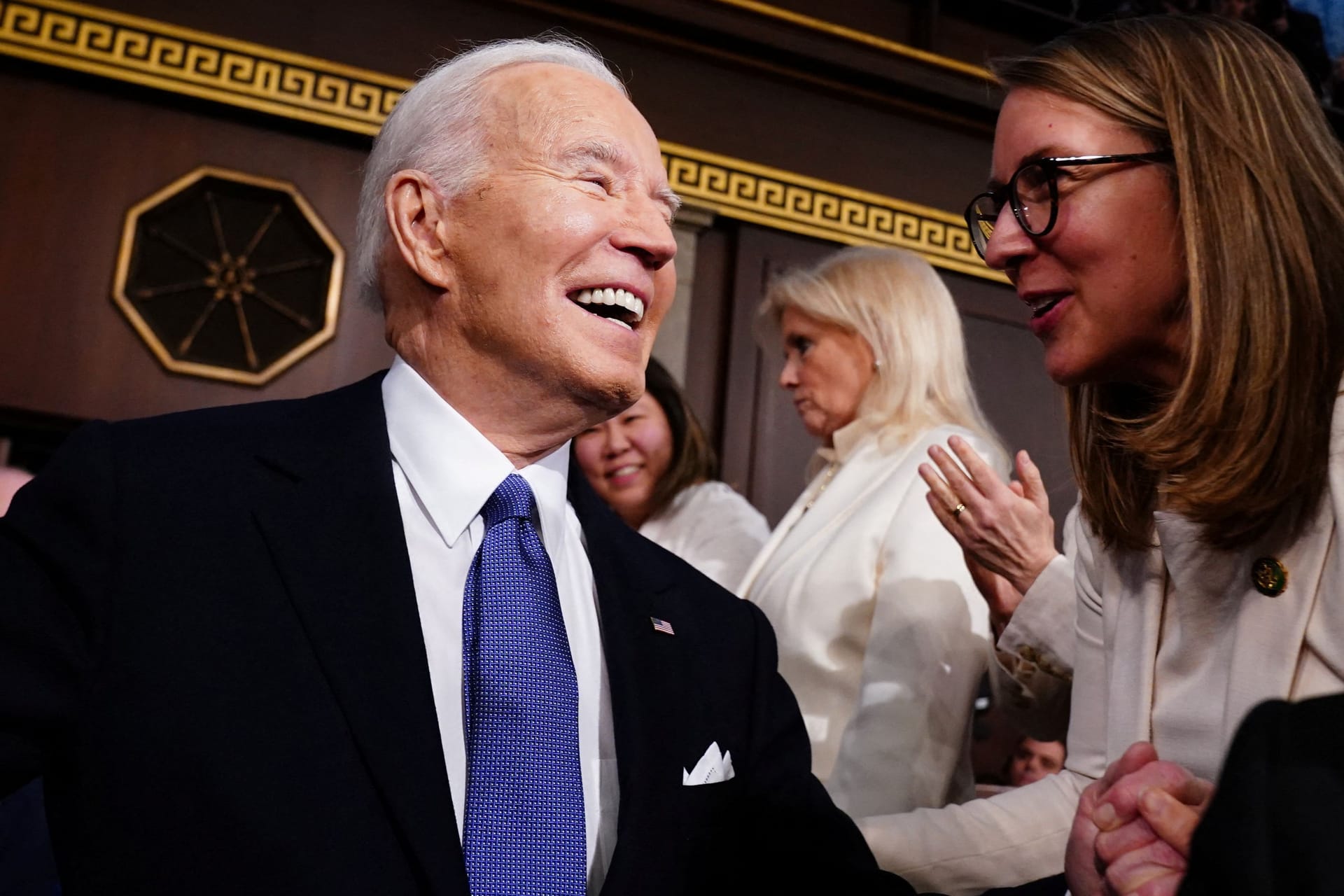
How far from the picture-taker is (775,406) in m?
4.16

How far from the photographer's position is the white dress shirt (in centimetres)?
124

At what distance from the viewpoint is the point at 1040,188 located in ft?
4.42

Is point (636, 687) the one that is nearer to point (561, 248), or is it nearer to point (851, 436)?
point (561, 248)

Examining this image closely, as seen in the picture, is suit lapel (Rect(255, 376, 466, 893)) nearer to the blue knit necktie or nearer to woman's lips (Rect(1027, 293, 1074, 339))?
the blue knit necktie

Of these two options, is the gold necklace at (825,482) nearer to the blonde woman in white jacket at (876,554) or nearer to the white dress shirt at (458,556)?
the blonde woman in white jacket at (876,554)

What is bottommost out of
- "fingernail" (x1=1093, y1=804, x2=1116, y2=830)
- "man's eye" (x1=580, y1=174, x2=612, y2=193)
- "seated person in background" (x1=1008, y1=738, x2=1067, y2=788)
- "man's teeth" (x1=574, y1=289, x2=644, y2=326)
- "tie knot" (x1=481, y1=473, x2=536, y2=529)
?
"seated person in background" (x1=1008, y1=738, x2=1067, y2=788)

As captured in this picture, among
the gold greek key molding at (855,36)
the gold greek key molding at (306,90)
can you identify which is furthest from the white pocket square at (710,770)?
the gold greek key molding at (855,36)

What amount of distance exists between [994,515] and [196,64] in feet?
9.66

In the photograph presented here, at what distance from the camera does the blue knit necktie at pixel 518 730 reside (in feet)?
3.71

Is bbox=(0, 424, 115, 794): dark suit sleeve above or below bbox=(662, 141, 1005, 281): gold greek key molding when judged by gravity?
below

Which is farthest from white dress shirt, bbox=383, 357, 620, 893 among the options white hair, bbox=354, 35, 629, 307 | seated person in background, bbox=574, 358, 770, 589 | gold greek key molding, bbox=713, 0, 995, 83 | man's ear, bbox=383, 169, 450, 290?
gold greek key molding, bbox=713, 0, 995, 83

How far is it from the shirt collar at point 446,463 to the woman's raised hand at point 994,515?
0.78m

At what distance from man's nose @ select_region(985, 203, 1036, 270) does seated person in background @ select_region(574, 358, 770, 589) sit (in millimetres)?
1678

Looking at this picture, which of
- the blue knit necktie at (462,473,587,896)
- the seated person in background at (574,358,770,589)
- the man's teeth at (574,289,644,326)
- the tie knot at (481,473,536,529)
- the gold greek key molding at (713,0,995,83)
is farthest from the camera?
the gold greek key molding at (713,0,995,83)
